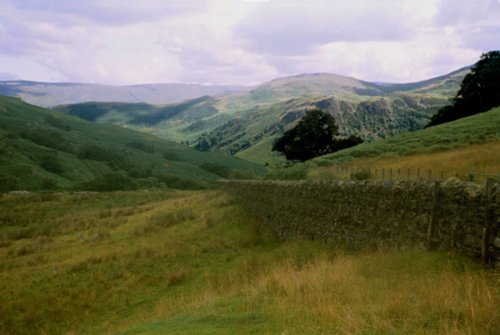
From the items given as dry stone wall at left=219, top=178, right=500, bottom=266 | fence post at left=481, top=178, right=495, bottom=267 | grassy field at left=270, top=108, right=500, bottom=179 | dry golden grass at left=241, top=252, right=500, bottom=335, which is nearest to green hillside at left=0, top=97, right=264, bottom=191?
grassy field at left=270, top=108, right=500, bottom=179

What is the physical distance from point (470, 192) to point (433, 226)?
4.97ft

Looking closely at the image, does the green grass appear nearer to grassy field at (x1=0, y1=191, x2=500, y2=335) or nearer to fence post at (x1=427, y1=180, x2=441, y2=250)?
grassy field at (x1=0, y1=191, x2=500, y2=335)

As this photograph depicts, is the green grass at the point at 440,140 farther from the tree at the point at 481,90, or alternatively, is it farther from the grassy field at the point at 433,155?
the tree at the point at 481,90

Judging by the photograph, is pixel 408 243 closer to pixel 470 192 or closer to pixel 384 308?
pixel 470 192

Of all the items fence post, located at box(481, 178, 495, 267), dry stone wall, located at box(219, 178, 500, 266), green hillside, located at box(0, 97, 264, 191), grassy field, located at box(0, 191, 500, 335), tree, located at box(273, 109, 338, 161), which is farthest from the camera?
green hillside, located at box(0, 97, 264, 191)

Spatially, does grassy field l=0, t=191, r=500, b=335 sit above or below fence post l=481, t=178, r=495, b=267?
below

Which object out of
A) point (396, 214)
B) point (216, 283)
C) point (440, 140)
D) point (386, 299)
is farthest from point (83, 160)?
point (386, 299)

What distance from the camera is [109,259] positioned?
2392cm

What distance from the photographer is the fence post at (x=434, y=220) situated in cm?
1057

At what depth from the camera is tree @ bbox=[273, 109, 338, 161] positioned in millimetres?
70312

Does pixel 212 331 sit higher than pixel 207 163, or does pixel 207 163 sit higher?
pixel 212 331

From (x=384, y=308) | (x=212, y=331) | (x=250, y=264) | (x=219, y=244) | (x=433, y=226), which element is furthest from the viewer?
(x=219, y=244)

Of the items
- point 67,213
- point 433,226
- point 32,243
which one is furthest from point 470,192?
point 67,213

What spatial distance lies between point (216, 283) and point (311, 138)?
55926 millimetres
